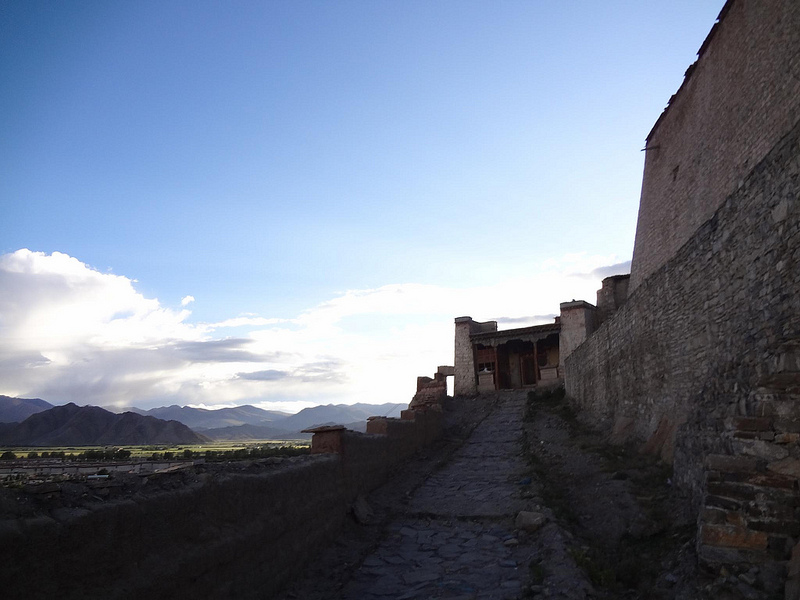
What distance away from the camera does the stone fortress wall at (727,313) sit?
411cm

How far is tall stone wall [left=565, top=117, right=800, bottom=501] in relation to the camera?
16.7ft

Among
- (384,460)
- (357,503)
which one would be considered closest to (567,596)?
(357,503)

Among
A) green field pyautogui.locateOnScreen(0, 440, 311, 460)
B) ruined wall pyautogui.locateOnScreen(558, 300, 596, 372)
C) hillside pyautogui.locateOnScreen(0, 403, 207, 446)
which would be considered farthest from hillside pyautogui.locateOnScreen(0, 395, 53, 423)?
ruined wall pyautogui.locateOnScreen(558, 300, 596, 372)

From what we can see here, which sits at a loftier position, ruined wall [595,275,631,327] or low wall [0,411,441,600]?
ruined wall [595,275,631,327]

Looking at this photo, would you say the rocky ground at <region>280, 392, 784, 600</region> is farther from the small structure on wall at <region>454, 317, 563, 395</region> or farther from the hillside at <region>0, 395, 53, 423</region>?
the hillside at <region>0, 395, 53, 423</region>

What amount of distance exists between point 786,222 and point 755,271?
3.01ft

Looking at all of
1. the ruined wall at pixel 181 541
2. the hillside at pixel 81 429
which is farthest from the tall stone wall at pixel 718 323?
the hillside at pixel 81 429

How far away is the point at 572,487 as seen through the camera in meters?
8.92


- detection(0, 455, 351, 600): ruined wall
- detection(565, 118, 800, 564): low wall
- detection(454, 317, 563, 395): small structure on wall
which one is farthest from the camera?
detection(454, 317, 563, 395): small structure on wall

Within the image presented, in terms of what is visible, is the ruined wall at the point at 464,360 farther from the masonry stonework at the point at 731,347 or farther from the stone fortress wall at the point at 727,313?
the masonry stonework at the point at 731,347

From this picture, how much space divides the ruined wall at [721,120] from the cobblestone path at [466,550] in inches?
374

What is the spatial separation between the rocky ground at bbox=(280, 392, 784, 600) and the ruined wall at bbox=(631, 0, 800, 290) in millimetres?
8221

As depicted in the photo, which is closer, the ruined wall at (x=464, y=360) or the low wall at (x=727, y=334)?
the low wall at (x=727, y=334)

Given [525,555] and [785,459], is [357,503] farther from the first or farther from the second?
[785,459]
